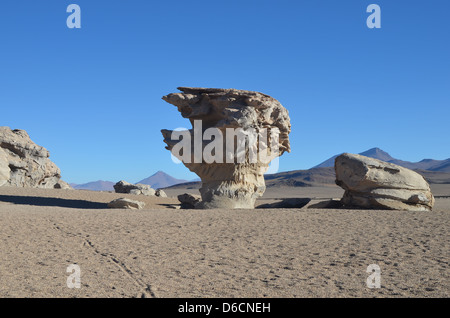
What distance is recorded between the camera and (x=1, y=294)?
15.7ft

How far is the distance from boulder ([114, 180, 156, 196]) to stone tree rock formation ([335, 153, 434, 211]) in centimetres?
1148

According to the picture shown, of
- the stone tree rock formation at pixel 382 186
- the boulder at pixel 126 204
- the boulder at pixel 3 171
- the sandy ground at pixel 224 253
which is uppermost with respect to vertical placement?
the boulder at pixel 3 171

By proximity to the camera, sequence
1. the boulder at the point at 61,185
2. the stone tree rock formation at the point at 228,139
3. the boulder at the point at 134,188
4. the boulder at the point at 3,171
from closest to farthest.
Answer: the stone tree rock formation at the point at 228,139
the boulder at the point at 3,171
the boulder at the point at 134,188
the boulder at the point at 61,185

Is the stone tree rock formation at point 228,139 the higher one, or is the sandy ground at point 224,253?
the stone tree rock formation at point 228,139

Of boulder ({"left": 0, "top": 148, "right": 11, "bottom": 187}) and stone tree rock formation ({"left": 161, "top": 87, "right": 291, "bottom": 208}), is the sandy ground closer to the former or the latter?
stone tree rock formation ({"left": 161, "top": 87, "right": 291, "bottom": 208})

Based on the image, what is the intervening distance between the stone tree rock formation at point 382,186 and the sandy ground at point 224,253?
1465mm

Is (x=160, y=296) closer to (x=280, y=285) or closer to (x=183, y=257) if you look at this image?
(x=280, y=285)

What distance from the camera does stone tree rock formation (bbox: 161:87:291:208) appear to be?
45.6ft

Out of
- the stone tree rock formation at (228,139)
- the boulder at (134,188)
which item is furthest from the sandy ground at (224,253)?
the boulder at (134,188)

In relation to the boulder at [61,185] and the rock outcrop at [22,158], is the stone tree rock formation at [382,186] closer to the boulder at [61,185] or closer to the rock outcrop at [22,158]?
the rock outcrop at [22,158]

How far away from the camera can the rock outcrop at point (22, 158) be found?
19969 millimetres

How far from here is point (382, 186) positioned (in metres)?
13.2

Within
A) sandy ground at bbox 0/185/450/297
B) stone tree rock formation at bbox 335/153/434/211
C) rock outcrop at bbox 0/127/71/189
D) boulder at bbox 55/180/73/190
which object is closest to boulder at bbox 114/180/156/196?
boulder at bbox 55/180/73/190
